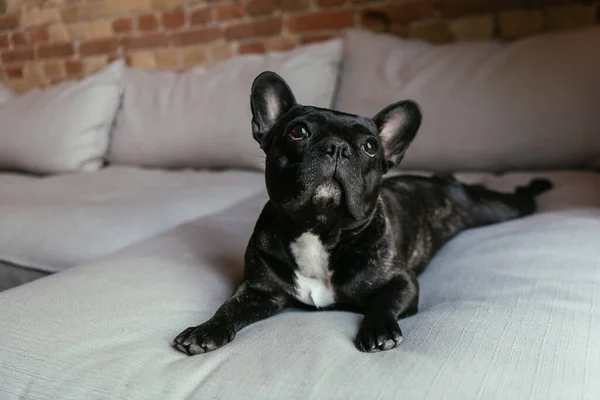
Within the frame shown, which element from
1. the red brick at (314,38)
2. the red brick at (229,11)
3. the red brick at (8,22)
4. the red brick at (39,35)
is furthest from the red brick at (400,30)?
the red brick at (8,22)

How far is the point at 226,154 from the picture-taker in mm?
2082

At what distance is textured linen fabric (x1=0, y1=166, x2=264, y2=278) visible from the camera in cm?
137

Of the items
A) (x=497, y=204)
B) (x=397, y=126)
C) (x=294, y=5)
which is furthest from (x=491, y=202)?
(x=294, y=5)

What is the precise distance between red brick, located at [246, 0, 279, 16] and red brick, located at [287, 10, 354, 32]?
10cm

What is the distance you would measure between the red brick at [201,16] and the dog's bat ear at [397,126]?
1863 millimetres

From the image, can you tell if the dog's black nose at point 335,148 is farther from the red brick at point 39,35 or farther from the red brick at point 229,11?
the red brick at point 39,35

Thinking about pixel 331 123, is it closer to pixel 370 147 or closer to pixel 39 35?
pixel 370 147

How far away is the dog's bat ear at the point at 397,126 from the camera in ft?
3.61

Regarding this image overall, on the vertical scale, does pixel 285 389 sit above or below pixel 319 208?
below

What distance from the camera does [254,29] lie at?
8.62ft

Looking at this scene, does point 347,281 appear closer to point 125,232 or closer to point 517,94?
point 125,232

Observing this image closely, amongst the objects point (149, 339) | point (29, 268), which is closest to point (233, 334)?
point (149, 339)

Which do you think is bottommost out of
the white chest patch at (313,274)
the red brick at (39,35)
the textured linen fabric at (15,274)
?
the textured linen fabric at (15,274)

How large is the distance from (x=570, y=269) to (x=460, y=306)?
25 cm
